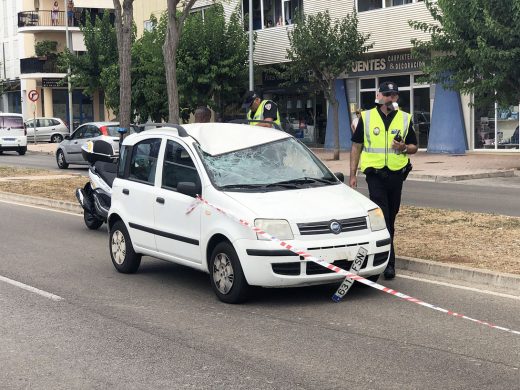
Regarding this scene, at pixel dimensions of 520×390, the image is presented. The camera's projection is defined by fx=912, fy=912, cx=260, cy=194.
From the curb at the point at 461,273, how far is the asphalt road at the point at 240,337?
0.36m

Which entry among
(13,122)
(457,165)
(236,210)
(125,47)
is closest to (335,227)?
(236,210)

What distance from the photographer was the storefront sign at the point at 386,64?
32.4m

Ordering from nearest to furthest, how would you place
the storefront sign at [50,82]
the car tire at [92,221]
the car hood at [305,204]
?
the car hood at [305,204]
the car tire at [92,221]
the storefront sign at [50,82]

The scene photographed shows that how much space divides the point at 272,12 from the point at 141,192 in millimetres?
29631

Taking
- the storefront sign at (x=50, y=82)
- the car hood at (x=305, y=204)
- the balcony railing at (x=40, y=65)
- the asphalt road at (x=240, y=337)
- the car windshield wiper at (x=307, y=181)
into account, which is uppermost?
the balcony railing at (x=40, y=65)

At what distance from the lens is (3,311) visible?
7.91m

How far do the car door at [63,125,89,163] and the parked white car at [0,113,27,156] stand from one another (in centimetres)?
1227

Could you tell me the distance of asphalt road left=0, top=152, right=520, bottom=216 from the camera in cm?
1591

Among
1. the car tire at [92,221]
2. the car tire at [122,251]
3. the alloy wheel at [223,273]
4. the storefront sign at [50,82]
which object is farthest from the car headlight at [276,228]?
the storefront sign at [50,82]

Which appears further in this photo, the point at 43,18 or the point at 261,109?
the point at 43,18

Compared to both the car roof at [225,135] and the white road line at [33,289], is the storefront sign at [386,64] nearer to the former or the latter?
the car roof at [225,135]

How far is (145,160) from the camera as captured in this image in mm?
9602

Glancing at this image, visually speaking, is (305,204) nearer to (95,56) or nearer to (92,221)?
(92,221)

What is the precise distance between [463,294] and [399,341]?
187cm
